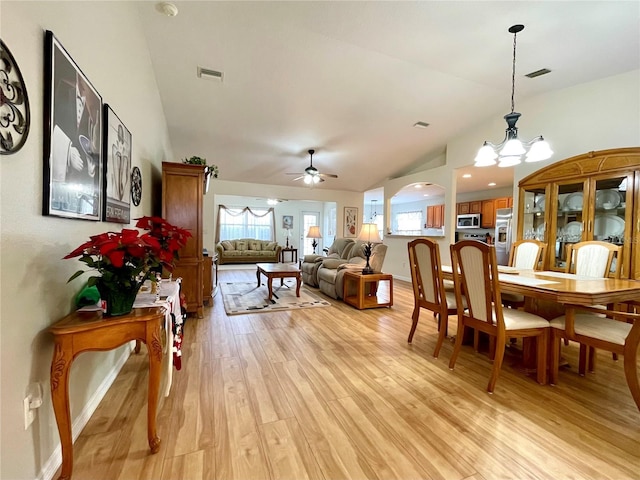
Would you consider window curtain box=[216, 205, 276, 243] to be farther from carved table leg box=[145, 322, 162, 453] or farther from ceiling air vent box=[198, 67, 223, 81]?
carved table leg box=[145, 322, 162, 453]

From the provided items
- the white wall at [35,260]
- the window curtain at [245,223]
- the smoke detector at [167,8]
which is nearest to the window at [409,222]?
the window curtain at [245,223]

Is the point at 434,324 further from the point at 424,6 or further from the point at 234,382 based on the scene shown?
the point at 424,6

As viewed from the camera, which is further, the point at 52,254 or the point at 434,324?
the point at 434,324

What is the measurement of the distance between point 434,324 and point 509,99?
343 centimetres

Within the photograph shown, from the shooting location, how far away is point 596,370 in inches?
91.1

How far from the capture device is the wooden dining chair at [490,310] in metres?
1.96

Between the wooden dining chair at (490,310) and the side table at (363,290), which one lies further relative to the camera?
the side table at (363,290)

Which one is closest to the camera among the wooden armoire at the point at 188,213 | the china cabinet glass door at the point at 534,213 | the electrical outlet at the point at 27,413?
the electrical outlet at the point at 27,413

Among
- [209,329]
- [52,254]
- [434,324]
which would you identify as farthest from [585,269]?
[52,254]

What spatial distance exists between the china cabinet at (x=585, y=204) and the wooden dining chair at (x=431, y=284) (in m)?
1.94

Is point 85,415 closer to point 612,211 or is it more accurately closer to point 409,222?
point 612,211

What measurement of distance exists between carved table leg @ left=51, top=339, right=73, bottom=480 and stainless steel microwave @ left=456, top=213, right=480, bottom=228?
25.6 feet

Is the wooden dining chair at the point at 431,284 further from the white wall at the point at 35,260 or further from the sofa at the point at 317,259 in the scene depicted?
the sofa at the point at 317,259

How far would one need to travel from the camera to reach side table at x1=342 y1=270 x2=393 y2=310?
402 cm
